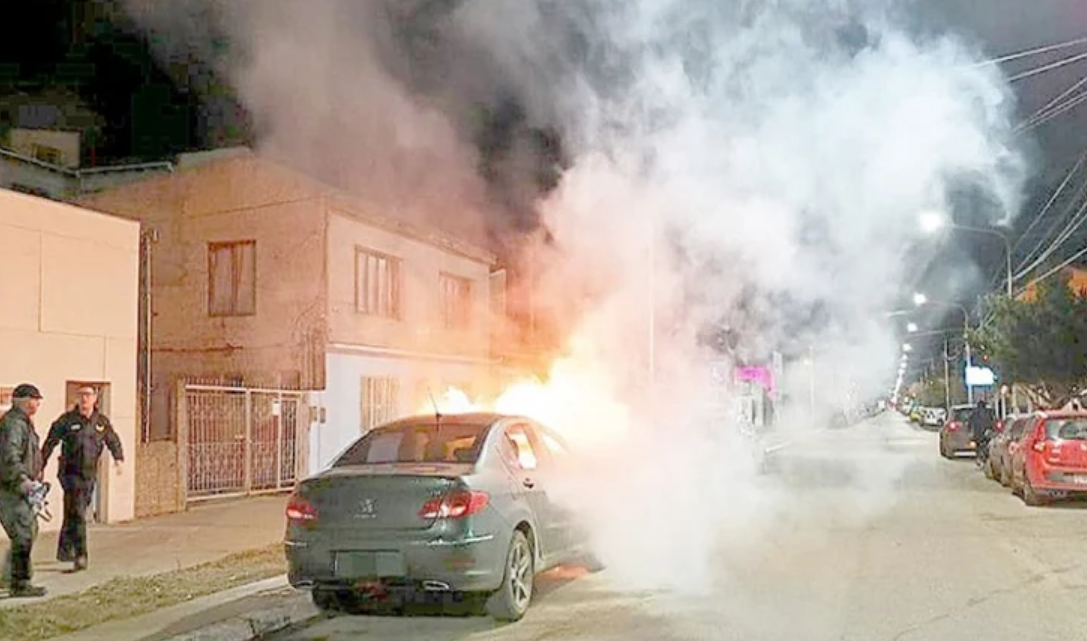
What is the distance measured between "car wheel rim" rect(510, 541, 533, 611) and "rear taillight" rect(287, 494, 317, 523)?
1472 millimetres

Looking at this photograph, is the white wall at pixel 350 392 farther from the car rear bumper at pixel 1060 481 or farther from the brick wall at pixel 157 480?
the car rear bumper at pixel 1060 481

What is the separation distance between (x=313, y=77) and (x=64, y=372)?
4882 millimetres

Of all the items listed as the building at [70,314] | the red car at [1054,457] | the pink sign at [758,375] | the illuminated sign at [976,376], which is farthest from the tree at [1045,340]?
the building at [70,314]

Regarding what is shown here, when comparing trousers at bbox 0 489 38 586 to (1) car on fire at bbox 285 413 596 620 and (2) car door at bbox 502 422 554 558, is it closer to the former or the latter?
(1) car on fire at bbox 285 413 596 620

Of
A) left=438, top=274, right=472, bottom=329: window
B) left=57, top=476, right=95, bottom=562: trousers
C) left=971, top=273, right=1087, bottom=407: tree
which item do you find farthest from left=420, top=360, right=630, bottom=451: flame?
left=971, top=273, right=1087, bottom=407: tree

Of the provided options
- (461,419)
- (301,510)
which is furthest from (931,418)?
(301,510)

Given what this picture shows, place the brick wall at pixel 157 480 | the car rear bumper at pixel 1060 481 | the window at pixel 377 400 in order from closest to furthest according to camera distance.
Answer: the brick wall at pixel 157 480, the car rear bumper at pixel 1060 481, the window at pixel 377 400

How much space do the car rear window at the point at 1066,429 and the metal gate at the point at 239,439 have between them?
40.7 ft

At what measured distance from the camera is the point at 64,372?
52.6 feet

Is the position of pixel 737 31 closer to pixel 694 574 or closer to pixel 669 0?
pixel 669 0

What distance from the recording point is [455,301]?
2945 cm

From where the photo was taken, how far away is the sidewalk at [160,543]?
11842 millimetres

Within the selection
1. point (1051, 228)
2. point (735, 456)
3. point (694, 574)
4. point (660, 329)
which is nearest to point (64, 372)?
point (694, 574)

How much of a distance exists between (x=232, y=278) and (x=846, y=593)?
53.5ft
